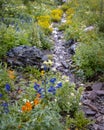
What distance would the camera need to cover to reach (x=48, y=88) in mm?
6195

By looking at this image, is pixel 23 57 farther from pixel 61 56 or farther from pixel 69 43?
pixel 69 43

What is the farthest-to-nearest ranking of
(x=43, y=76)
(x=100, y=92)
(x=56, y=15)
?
(x=56, y=15), (x=100, y=92), (x=43, y=76)

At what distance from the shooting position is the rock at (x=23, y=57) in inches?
332

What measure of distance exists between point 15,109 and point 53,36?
7659 mm

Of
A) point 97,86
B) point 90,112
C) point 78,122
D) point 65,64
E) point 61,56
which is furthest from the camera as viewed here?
point 61,56

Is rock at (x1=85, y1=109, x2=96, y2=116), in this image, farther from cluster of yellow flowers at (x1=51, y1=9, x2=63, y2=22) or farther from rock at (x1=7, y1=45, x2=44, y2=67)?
cluster of yellow flowers at (x1=51, y1=9, x2=63, y2=22)

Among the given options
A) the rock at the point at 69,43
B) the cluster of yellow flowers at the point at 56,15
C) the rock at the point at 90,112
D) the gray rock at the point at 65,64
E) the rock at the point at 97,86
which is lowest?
the rock at the point at 90,112

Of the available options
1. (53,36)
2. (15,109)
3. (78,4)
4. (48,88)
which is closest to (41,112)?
(15,109)

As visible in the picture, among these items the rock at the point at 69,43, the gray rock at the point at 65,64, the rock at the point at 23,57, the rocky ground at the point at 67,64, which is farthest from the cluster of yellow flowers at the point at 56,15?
the rock at the point at 23,57

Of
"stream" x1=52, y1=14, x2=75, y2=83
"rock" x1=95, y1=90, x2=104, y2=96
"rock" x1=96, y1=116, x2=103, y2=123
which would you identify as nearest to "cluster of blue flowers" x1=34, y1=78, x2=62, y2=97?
"rock" x1=96, y1=116, x2=103, y2=123

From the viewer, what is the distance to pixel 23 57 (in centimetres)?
860

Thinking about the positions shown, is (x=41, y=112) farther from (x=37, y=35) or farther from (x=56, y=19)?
(x=56, y=19)

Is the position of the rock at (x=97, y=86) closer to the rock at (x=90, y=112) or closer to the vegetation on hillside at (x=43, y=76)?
the vegetation on hillside at (x=43, y=76)

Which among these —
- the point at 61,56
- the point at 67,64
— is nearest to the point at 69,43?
the point at 61,56
